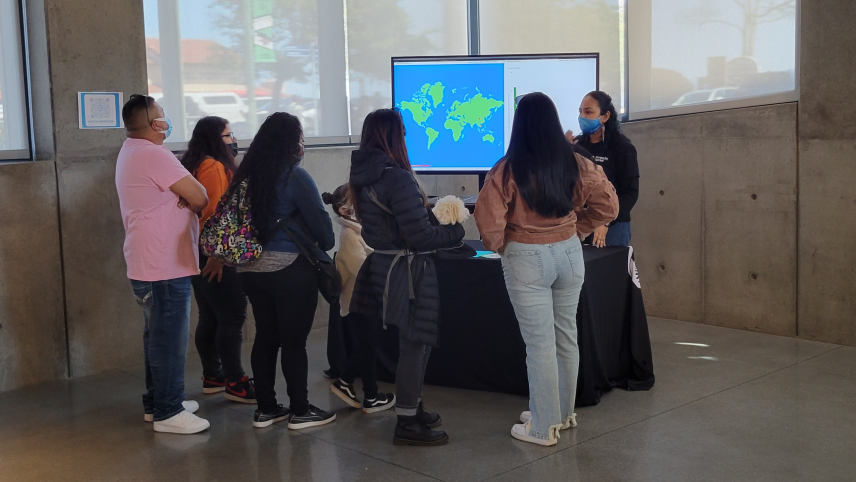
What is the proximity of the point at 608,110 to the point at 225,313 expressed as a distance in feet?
7.80

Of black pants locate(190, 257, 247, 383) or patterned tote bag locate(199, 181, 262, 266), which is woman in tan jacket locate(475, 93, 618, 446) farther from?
black pants locate(190, 257, 247, 383)

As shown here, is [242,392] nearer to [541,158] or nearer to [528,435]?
[528,435]

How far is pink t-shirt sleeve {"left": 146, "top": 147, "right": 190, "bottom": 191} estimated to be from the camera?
3615mm

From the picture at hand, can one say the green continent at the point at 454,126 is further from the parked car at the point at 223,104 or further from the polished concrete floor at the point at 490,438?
the polished concrete floor at the point at 490,438

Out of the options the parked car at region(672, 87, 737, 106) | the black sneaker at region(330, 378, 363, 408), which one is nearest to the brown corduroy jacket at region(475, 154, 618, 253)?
the black sneaker at region(330, 378, 363, 408)

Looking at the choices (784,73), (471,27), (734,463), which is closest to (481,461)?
(734,463)

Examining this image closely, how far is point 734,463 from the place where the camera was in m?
3.26

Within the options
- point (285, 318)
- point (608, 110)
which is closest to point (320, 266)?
point (285, 318)

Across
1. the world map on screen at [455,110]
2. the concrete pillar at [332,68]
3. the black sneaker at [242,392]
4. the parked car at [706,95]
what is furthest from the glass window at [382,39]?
the black sneaker at [242,392]

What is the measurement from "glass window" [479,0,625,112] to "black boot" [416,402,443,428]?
339 centimetres

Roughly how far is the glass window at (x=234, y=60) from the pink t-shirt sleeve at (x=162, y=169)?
71.1 inches

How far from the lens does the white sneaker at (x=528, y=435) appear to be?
11.5 feet

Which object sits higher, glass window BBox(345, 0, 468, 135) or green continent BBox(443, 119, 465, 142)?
glass window BBox(345, 0, 468, 135)

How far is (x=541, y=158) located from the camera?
327 cm
